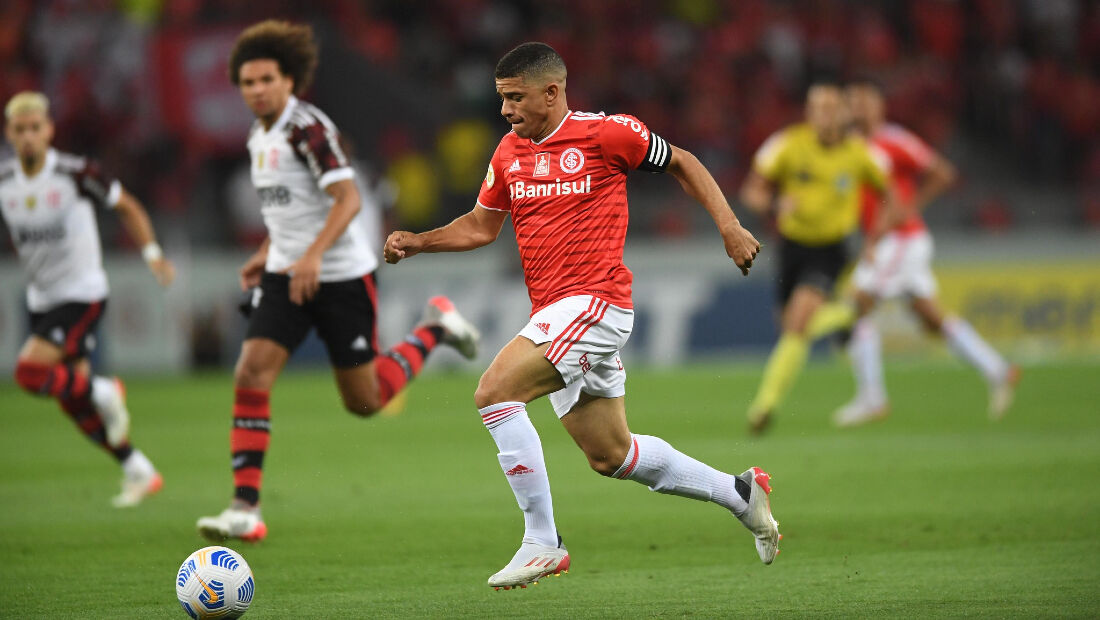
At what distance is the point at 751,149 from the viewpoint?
66.6 ft

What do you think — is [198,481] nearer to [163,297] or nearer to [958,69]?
[163,297]

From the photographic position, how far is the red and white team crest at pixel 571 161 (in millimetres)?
5223

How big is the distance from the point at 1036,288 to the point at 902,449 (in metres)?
9.07

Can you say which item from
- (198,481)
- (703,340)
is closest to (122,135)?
(703,340)

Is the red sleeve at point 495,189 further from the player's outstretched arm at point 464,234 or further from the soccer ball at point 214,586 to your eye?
the soccer ball at point 214,586

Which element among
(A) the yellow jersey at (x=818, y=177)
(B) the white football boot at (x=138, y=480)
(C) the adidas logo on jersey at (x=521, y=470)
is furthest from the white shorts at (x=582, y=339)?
(A) the yellow jersey at (x=818, y=177)

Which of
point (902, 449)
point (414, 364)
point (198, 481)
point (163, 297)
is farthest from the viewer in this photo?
point (163, 297)

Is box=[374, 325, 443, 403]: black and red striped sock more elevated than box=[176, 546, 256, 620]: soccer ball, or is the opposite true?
box=[374, 325, 443, 403]: black and red striped sock

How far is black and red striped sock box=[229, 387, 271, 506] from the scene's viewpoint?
6578mm

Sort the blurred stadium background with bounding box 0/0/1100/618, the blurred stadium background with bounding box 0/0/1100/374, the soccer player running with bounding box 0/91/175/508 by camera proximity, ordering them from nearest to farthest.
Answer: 1. the blurred stadium background with bounding box 0/0/1100/618
2. the soccer player running with bounding box 0/91/175/508
3. the blurred stadium background with bounding box 0/0/1100/374

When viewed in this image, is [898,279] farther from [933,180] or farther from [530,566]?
[530,566]

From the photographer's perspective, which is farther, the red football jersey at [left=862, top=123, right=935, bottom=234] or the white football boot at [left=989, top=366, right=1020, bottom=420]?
the red football jersey at [left=862, top=123, right=935, bottom=234]

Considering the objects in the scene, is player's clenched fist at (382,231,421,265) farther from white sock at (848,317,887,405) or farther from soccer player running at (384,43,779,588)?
white sock at (848,317,887,405)

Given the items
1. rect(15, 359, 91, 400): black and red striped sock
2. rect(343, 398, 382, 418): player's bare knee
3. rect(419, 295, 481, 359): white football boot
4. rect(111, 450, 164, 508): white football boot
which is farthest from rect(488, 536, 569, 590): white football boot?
rect(15, 359, 91, 400): black and red striped sock
